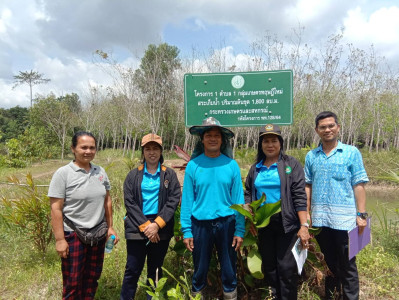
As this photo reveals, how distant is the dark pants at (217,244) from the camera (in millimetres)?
2064

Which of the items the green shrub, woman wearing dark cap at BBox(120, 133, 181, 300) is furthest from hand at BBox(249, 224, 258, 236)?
the green shrub

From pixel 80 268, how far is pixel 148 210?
0.68 m

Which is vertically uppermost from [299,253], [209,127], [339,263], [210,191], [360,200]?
[209,127]

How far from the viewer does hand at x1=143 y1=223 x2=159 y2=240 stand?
2123 millimetres

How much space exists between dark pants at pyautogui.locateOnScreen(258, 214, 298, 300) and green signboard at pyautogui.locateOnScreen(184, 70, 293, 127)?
116cm

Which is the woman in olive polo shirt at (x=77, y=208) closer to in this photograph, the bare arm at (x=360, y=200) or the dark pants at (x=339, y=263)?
the dark pants at (x=339, y=263)

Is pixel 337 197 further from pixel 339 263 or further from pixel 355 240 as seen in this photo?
pixel 339 263

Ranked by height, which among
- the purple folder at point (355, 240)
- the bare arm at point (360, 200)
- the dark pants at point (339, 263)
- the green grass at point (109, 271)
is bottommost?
the green grass at point (109, 271)

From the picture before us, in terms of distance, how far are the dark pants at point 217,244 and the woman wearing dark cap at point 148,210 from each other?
28 cm

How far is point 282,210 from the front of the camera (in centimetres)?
209

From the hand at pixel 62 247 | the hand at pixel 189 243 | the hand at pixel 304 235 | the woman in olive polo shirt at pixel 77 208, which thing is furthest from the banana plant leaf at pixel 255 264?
the hand at pixel 62 247

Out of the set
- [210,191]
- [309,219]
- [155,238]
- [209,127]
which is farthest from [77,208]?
[309,219]

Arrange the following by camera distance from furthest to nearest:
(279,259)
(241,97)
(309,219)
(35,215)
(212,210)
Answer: (35,215)
(241,97)
(309,219)
(279,259)
(212,210)

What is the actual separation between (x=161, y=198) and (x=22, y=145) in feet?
54.2
